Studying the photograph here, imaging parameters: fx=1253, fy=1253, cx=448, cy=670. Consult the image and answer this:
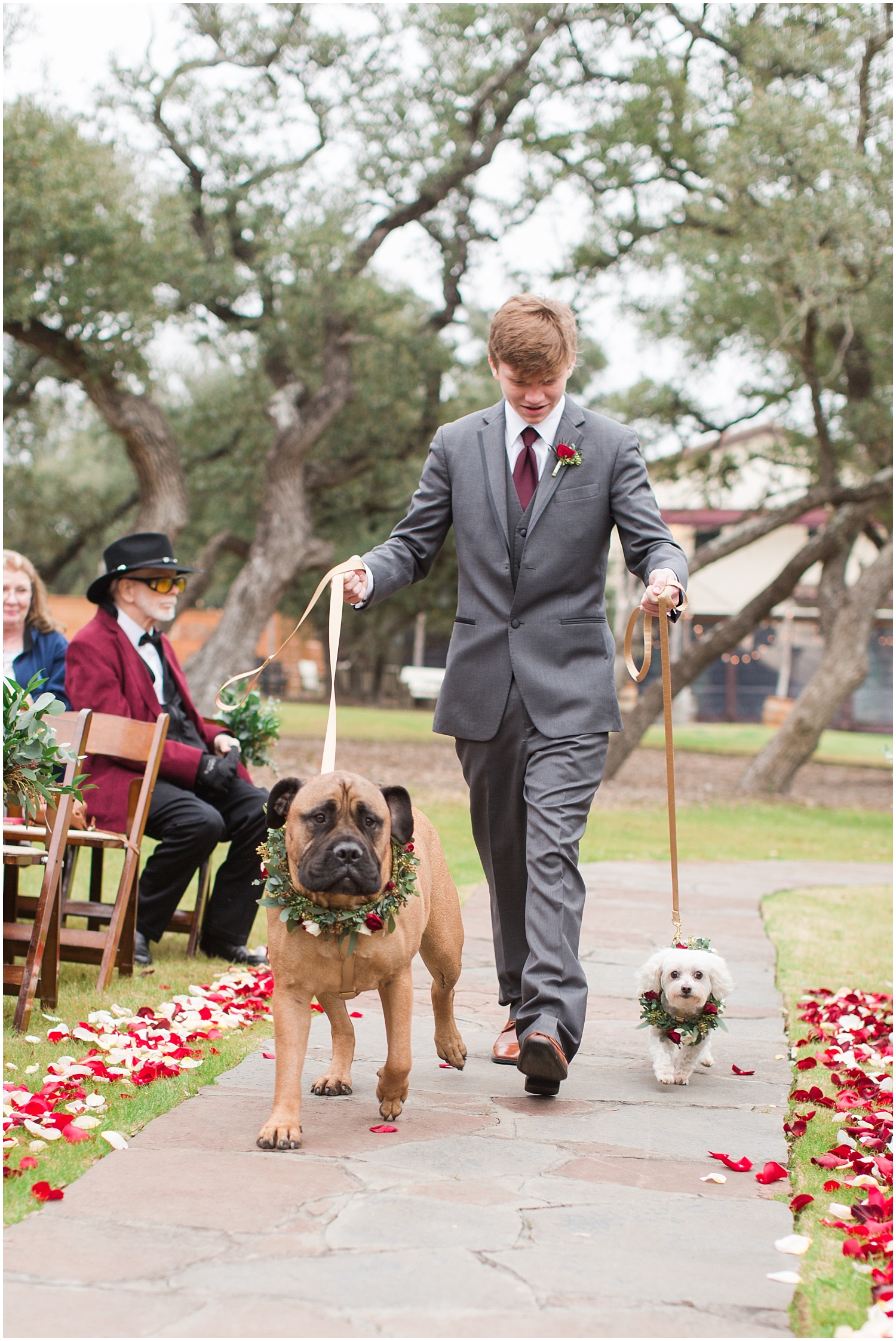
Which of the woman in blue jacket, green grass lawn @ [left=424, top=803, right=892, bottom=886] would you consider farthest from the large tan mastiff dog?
green grass lawn @ [left=424, top=803, right=892, bottom=886]

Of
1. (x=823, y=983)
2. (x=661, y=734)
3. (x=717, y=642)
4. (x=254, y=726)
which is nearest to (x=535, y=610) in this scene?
(x=254, y=726)

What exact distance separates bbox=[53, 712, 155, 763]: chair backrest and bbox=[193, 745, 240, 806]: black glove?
1.71 feet

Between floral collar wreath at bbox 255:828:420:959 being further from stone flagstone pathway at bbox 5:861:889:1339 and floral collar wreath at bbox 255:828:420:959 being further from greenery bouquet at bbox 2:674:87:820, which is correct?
greenery bouquet at bbox 2:674:87:820

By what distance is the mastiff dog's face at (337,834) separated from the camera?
326 centimetres

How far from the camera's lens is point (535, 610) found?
412cm

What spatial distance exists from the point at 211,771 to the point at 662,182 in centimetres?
1287

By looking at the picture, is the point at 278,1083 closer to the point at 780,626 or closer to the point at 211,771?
the point at 211,771

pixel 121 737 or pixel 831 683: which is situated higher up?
pixel 831 683

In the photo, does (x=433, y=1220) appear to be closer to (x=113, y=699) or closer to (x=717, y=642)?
(x=113, y=699)

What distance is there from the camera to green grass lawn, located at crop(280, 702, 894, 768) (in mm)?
23984

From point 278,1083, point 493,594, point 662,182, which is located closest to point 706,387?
point 662,182

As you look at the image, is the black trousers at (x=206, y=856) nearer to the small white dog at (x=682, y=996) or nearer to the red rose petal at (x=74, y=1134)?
the small white dog at (x=682, y=996)

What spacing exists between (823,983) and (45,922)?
3.72 meters

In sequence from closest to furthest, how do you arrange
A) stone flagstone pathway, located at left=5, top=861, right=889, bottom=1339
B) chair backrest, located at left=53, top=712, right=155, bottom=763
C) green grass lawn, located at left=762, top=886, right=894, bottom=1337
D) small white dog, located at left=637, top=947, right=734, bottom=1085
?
stone flagstone pathway, located at left=5, top=861, right=889, bottom=1339 → green grass lawn, located at left=762, top=886, right=894, bottom=1337 → small white dog, located at left=637, top=947, right=734, bottom=1085 → chair backrest, located at left=53, top=712, right=155, bottom=763
